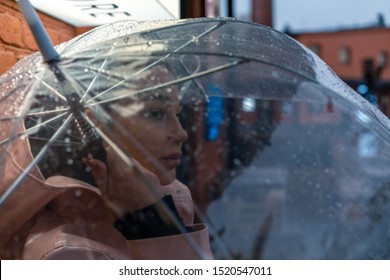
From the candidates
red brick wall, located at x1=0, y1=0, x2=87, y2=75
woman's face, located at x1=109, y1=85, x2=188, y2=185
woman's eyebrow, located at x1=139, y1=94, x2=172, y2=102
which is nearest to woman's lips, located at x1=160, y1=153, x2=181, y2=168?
woman's face, located at x1=109, y1=85, x2=188, y2=185

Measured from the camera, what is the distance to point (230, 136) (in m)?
1.20

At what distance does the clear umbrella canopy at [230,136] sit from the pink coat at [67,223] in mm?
11

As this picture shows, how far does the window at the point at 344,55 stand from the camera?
6.24 meters

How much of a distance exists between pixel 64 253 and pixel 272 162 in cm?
56

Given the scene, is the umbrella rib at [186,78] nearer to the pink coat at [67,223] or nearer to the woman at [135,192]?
the woman at [135,192]

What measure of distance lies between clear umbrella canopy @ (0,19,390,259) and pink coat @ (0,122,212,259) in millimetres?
11

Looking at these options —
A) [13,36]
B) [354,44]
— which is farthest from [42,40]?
[354,44]

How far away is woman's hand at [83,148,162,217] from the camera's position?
119 cm

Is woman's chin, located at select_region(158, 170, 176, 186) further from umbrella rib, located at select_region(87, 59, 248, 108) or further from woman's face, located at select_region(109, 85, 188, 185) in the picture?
umbrella rib, located at select_region(87, 59, 248, 108)

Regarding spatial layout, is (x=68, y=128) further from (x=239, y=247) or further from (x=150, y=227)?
(x=239, y=247)

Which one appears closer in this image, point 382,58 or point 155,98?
point 155,98

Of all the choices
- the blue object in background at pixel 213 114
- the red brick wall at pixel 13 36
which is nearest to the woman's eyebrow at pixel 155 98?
the blue object in background at pixel 213 114

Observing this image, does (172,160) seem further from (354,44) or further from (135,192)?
(354,44)

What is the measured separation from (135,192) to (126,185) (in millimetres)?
27
